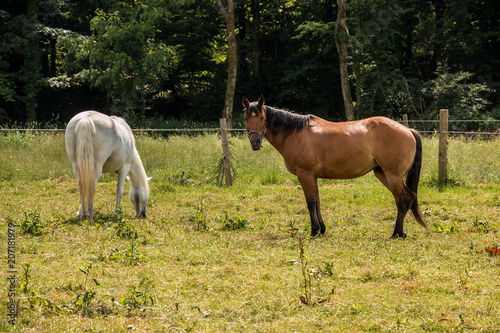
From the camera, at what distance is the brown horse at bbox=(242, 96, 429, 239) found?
6.04 m

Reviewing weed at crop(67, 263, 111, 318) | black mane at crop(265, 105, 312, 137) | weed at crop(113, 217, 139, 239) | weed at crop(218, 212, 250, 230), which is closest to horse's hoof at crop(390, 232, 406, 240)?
black mane at crop(265, 105, 312, 137)

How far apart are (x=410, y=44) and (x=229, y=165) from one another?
18582mm

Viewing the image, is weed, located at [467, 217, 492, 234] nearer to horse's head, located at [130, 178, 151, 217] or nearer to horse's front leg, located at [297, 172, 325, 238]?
horse's front leg, located at [297, 172, 325, 238]

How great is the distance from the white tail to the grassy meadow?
0.38 m

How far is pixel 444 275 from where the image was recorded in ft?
14.4

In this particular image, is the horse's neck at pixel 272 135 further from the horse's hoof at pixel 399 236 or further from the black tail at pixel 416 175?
the horse's hoof at pixel 399 236

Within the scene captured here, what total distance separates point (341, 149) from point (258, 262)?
6.82 feet

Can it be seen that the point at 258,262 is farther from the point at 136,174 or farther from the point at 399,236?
the point at 136,174

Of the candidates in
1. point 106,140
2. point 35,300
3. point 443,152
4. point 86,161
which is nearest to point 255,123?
point 106,140

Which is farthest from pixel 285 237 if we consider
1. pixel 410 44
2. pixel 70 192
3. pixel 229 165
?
pixel 410 44

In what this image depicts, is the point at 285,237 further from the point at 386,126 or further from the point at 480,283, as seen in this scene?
the point at 480,283

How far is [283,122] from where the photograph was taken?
6.46m

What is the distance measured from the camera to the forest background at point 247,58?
19.1m

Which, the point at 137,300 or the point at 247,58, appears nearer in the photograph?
the point at 137,300
